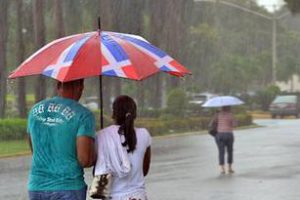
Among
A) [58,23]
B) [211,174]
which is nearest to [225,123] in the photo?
[211,174]

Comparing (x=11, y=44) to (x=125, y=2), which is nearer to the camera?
(x=125, y=2)

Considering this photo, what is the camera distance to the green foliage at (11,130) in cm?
2284

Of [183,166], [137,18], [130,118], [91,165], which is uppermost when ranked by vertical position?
[137,18]

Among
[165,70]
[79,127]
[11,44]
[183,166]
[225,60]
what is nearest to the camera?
[79,127]

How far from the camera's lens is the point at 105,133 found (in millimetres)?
4691

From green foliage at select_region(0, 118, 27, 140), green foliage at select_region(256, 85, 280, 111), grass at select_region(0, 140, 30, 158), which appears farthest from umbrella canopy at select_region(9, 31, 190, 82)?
green foliage at select_region(256, 85, 280, 111)

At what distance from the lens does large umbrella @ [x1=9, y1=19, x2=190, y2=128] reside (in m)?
4.60

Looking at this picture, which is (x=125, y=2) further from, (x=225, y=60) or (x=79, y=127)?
(x=79, y=127)

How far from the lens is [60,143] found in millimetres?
4570

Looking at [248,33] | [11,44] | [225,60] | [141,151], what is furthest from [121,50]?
[248,33]

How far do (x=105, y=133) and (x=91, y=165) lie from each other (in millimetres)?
232

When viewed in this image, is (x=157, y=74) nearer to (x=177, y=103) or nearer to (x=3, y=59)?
(x=3, y=59)

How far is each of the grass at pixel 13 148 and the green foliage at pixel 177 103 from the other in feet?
34.9

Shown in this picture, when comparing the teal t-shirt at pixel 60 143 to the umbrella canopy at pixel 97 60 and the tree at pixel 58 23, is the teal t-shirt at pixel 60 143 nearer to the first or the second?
the umbrella canopy at pixel 97 60
